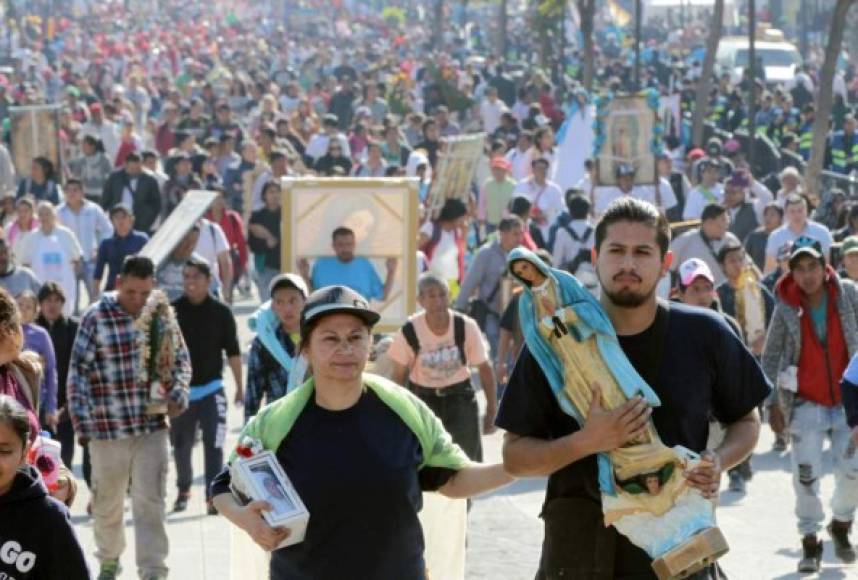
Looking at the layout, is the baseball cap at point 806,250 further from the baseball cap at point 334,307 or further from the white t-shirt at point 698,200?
the white t-shirt at point 698,200

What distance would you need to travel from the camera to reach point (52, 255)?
1856 centimetres

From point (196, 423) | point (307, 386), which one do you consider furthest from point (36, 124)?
point (307, 386)

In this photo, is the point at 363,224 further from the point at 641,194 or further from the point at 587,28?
the point at 587,28

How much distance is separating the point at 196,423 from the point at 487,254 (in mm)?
4171

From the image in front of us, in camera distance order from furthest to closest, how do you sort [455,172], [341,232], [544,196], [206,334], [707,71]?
[707,71]
[455,172]
[544,196]
[341,232]
[206,334]

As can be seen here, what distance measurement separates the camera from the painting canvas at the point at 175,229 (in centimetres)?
1552

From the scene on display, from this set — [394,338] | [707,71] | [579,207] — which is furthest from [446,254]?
[707,71]

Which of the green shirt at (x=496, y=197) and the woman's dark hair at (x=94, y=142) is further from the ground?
the woman's dark hair at (x=94, y=142)

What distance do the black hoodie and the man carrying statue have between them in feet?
3.50

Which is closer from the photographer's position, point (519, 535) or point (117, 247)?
point (519, 535)

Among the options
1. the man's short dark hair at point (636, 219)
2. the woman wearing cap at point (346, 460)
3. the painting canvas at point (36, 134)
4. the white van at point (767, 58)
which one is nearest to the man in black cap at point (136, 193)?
the painting canvas at point (36, 134)

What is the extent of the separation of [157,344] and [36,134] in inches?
617

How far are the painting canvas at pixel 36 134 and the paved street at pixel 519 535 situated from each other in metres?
12.4

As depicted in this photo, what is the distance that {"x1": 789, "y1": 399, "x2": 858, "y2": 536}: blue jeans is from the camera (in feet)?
36.7
